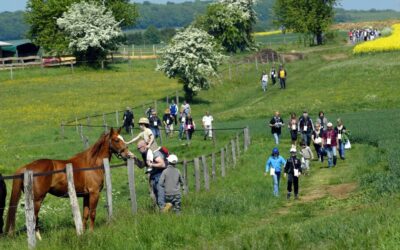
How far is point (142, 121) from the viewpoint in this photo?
21688 mm

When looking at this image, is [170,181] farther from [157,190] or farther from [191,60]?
[191,60]

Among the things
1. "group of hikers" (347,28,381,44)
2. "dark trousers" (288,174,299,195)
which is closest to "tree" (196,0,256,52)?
"group of hikers" (347,28,381,44)

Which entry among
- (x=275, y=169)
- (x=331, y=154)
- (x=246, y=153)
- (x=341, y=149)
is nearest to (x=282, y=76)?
(x=246, y=153)

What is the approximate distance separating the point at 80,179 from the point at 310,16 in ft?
280

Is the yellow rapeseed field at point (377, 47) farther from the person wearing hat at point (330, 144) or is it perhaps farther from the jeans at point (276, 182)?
the jeans at point (276, 182)

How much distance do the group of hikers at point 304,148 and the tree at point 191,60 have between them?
22.3 meters

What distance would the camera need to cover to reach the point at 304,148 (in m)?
31.0

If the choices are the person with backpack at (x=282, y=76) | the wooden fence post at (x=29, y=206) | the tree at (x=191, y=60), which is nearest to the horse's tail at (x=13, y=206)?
the wooden fence post at (x=29, y=206)

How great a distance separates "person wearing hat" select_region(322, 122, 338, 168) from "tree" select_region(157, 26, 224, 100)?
29.2 m

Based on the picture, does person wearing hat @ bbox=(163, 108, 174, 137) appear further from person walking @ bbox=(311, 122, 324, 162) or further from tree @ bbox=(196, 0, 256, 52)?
tree @ bbox=(196, 0, 256, 52)

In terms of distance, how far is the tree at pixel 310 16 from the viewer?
101 m

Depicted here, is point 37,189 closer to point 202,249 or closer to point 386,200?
point 202,249

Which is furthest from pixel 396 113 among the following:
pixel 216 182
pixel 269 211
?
pixel 269 211

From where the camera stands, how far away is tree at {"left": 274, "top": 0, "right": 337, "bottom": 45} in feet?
331
